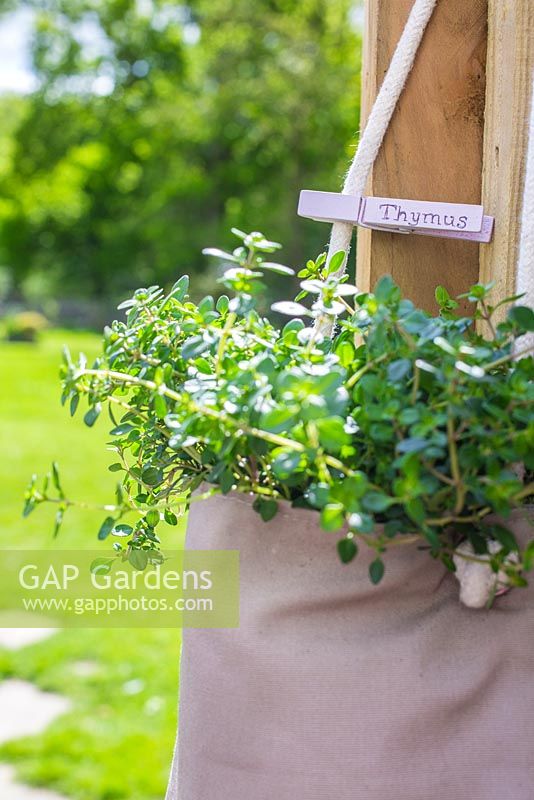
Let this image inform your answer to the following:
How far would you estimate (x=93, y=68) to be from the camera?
71.2 ft

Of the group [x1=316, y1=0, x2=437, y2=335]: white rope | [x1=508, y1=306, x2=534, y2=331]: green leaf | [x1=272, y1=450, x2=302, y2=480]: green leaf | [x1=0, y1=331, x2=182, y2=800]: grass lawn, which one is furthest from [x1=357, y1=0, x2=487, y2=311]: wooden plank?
[x1=0, y1=331, x2=182, y2=800]: grass lawn

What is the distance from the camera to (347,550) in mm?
631

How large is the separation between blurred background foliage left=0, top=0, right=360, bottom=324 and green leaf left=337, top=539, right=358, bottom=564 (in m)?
12.9

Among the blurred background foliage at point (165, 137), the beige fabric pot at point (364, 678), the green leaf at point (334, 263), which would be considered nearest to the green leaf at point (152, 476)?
the beige fabric pot at point (364, 678)

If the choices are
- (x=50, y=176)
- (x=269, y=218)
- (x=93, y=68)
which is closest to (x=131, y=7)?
(x=93, y=68)

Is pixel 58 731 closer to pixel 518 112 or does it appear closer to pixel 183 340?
pixel 183 340

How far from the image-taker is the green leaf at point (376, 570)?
2.13 feet

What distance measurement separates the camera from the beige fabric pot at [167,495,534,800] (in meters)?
0.69

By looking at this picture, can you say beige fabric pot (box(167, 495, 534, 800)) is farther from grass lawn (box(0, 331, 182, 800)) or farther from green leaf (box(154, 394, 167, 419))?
grass lawn (box(0, 331, 182, 800))

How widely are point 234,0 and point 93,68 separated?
588 cm

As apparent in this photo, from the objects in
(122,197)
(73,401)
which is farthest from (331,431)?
(122,197)

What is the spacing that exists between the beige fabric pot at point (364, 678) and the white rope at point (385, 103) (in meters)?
0.31

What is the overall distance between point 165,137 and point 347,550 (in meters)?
18.8

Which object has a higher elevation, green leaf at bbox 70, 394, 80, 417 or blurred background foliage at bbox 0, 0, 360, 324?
blurred background foliage at bbox 0, 0, 360, 324
